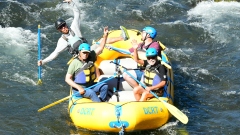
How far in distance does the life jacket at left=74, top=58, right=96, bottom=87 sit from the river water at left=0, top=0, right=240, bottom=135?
2.83 feet

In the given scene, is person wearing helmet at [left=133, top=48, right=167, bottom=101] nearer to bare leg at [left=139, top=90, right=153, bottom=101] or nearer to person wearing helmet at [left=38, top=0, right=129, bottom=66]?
bare leg at [left=139, top=90, right=153, bottom=101]

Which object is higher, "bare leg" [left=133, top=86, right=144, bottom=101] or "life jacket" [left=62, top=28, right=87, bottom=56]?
"life jacket" [left=62, top=28, right=87, bottom=56]

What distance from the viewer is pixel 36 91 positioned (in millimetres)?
9398

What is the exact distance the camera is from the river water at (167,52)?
324 inches

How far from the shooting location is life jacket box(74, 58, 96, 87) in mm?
7438

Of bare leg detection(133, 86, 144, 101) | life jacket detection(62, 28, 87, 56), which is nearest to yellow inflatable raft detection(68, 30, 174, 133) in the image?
bare leg detection(133, 86, 144, 101)

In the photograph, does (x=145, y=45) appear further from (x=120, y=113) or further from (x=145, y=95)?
(x=120, y=113)

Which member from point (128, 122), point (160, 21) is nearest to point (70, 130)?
point (128, 122)

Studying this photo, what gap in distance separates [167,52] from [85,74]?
4531mm

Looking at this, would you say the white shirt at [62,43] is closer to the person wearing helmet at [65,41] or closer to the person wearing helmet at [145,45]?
the person wearing helmet at [65,41]

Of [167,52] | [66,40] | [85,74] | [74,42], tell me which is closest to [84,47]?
[85,74]

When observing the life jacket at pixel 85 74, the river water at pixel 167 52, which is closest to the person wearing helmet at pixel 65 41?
the life jacket at pixel 85 74

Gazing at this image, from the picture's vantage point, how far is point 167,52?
38.1 ft

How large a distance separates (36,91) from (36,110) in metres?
0.84
